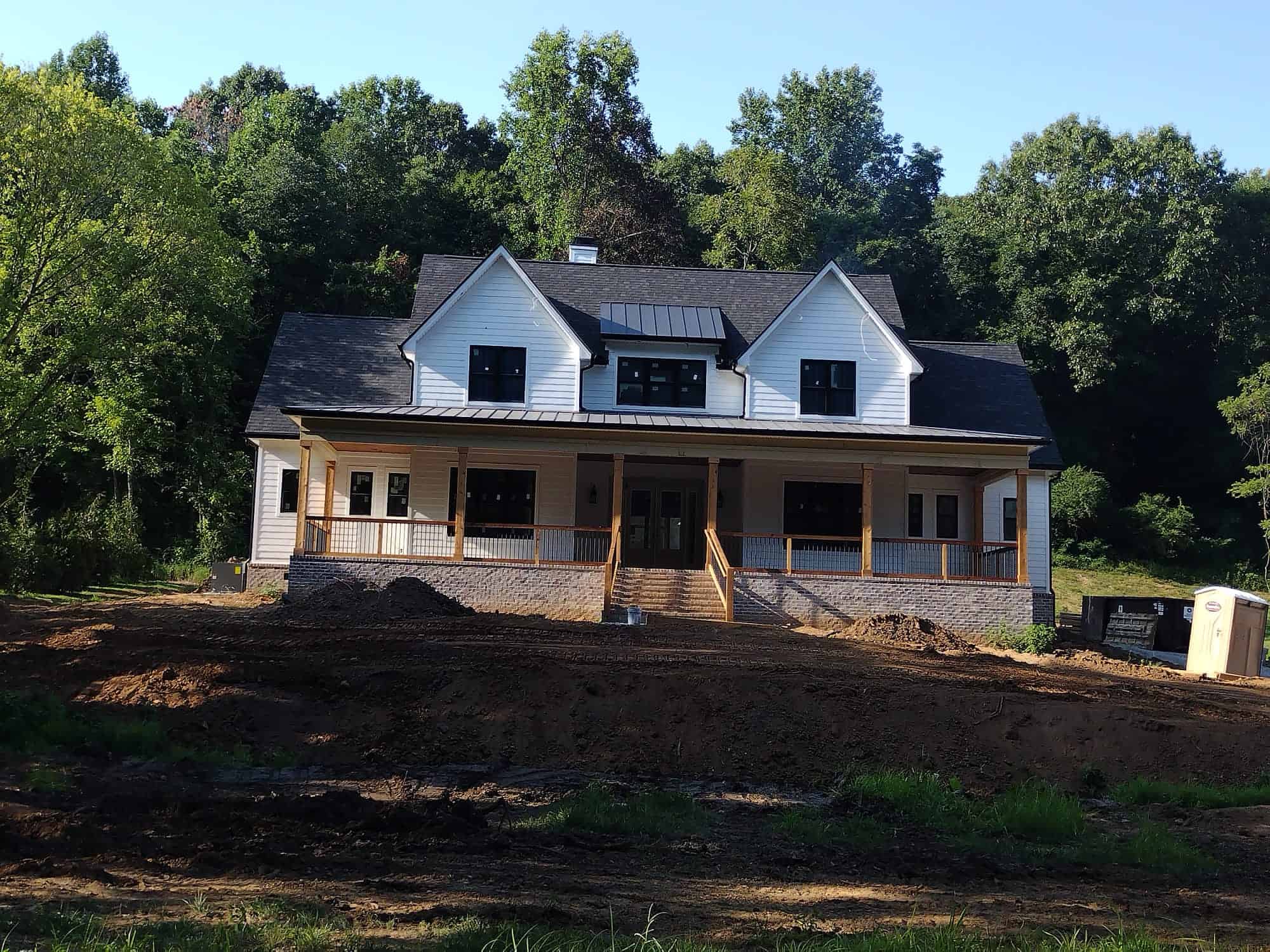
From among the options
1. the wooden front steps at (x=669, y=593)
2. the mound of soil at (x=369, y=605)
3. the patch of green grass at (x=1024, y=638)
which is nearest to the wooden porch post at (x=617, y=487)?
the wooden front steps at (x=669, y=593)

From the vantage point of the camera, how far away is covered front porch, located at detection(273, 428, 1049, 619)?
24328mm

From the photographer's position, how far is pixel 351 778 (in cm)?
984

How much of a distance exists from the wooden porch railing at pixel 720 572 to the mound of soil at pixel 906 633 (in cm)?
238

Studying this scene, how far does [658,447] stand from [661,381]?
4.07 meters

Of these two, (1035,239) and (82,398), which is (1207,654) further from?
(1035,239)

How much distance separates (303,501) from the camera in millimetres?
23625

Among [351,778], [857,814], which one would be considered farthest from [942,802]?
[351,778]

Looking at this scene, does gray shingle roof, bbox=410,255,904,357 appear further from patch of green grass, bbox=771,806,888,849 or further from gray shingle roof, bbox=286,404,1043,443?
patch of green grass, bbox=771,806,888,849

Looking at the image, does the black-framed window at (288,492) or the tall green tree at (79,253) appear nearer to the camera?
the tall green tree at (79,253)

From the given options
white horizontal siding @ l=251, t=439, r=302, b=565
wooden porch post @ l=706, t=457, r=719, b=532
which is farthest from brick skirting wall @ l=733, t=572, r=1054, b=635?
white horizontal siding @ l=251, t=439, r=302, b=565

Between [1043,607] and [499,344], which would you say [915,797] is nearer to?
[1043,607]

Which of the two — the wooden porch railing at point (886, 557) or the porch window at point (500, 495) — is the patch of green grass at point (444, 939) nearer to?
the wooden porch railing at point (886, 557)

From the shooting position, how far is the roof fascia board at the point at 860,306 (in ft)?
89.0

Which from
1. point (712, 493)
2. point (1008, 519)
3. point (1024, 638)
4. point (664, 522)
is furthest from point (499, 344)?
point (1008, 519)
